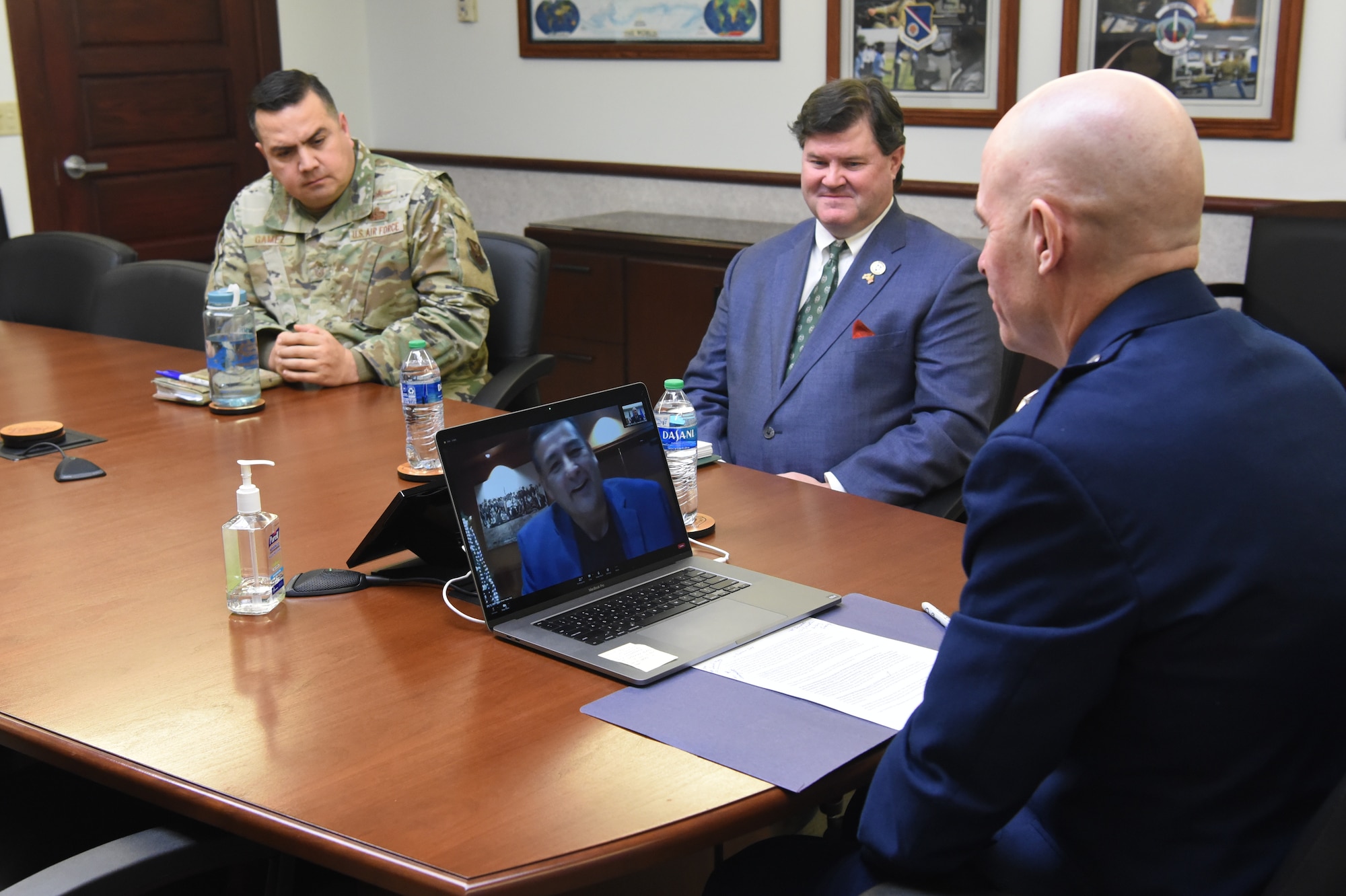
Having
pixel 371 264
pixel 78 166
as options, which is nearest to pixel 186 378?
pixel 371 264

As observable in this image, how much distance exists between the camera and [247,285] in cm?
323

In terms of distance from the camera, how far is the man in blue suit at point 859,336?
7.94 ft

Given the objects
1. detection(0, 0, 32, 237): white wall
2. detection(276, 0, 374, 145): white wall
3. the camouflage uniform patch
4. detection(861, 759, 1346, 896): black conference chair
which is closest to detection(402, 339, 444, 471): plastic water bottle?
the camouflage uniform patch

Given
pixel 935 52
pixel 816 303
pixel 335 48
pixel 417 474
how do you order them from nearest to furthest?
pixel 417 474, pixel 816 303, pixel 935 52, pixel 335 48

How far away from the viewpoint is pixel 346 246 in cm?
315

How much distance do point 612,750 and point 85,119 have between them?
4.58 metres

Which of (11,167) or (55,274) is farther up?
(11,167)

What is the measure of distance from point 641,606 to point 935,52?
3.16 metres

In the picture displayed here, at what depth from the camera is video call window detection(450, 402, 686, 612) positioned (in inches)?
61.2

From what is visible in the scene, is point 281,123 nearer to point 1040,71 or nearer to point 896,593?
point 896,593

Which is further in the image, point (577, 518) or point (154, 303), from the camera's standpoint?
point (154, 303)

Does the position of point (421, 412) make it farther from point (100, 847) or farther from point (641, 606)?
point (100, 847)

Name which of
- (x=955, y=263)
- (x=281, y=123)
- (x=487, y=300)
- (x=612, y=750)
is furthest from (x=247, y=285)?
(x=612, y=750)

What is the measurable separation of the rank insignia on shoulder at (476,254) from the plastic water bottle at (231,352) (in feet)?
2.09
